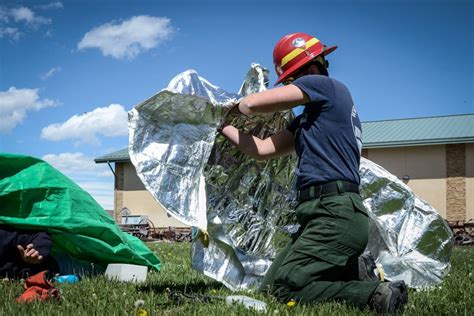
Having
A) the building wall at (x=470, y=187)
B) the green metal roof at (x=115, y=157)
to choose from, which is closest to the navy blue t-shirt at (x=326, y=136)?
the building wall at (x=470, y=187)

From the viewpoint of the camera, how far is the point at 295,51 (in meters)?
3.61

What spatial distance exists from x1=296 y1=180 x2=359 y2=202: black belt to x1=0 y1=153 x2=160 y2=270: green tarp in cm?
211

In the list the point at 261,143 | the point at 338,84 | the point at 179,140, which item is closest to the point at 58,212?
the point at 179,140

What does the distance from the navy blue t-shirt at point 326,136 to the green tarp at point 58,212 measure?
2.05 m

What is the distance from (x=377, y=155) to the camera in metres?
22.9

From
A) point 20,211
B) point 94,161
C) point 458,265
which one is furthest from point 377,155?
point 20,211

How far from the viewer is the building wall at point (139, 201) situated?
25906mm

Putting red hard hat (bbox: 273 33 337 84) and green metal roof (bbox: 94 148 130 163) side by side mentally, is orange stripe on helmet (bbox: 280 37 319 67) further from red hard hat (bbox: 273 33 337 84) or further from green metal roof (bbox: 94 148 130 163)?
green metal roof (bbox: 94 148 130 163)

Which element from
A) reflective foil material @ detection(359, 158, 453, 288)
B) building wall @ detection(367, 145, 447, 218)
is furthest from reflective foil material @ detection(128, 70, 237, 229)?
building wall @ detection(367, 145, 447, 218)

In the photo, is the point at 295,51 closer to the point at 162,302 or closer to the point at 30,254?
the point at 162,302

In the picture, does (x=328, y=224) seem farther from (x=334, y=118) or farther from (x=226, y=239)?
(x=226, y=239)

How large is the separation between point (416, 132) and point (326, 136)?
21.0m

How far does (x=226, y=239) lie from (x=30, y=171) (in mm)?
1741

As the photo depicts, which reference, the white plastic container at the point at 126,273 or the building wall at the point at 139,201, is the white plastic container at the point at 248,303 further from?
the building wall at the point at 139,201
